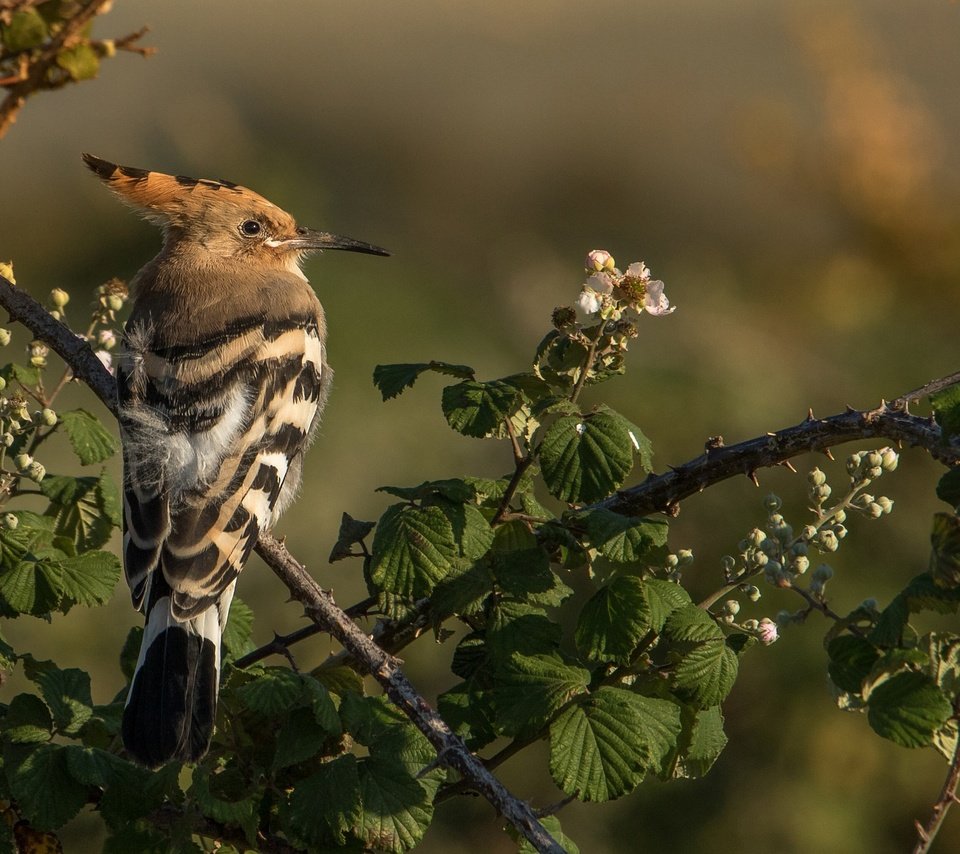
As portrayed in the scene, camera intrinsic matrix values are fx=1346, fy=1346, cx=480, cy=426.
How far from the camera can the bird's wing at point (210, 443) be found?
117 inches

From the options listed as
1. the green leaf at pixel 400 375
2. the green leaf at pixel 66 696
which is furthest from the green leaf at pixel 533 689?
the green leaf at pixel 66 696

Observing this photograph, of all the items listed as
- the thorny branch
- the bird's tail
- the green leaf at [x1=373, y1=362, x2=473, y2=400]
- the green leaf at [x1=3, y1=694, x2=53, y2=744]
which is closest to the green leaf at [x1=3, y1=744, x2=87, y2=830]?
the green leaf at [x1=3, y1=694, x2=53, y2=744]

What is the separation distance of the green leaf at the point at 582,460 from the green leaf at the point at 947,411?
1.62 ft

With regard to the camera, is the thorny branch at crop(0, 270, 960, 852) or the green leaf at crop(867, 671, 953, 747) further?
the thorny branch at crop(0, 270, 960, 852)

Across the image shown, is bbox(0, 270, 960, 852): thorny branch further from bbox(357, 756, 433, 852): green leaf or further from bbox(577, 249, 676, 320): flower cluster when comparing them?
bbox(577, 249, 676, 320): flower cluster

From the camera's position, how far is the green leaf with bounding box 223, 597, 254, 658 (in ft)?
8.87

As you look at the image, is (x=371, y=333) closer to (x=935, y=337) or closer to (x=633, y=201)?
(x=935, y=337)

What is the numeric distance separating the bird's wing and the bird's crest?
0.63 meters

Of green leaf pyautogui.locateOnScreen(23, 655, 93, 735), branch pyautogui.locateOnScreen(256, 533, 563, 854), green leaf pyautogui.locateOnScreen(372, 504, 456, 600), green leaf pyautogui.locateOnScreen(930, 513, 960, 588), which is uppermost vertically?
green leaf pyautogui.locateOnScreen(930, 513, 960, 588)

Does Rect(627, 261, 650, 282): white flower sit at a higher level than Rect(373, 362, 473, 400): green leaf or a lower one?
higher

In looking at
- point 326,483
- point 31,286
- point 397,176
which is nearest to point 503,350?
point 326,483

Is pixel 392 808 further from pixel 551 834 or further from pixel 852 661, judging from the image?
pixel 852 661

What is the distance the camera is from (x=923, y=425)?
6.56 ft

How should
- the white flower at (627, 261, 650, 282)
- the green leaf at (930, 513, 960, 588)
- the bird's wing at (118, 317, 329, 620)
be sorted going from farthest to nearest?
the bird's wing at (118, 317, 329, 620) < the white flower at (627, 261, 650, 282) < the green leaf at (930, 513, 960, 588)
